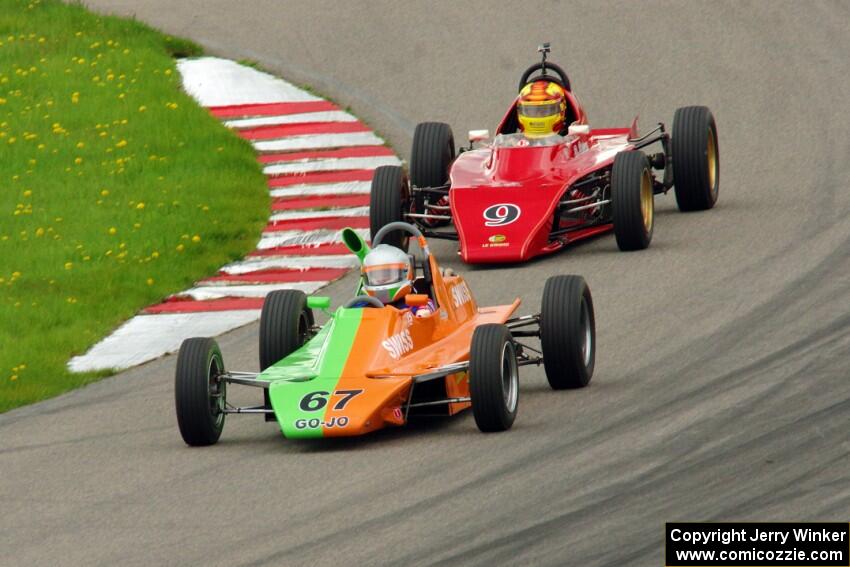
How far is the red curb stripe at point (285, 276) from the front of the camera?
16.8 meters

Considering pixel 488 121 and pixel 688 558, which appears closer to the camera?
pixel 688 558

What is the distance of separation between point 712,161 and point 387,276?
6.45 metres

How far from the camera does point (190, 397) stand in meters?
11.6

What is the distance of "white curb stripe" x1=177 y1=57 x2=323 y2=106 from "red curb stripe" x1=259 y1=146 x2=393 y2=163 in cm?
197

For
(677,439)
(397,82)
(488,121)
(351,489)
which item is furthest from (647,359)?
(397,82)

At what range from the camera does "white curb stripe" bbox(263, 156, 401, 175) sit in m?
20.0

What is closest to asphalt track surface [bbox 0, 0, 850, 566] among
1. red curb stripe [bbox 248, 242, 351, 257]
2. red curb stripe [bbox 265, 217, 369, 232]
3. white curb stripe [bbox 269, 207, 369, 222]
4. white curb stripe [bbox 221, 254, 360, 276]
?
white curb stripe [bbox 221, 254, 360, 276]

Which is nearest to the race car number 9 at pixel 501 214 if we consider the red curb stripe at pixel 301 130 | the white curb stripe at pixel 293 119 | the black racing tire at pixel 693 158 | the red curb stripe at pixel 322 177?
the black racing tire at pixel 693 158

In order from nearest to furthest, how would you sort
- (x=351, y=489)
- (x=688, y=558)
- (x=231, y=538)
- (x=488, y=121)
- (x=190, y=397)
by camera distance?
1. (x=688, y=558)
2. (x=231, y=538)
3. (x=351, y=489)
4. (x=190, y=397)
5. (x=488, y=121)

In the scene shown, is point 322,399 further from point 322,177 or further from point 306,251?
point 322,177

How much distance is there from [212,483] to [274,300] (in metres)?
2.01

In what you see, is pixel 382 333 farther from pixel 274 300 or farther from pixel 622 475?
pixel 622 475

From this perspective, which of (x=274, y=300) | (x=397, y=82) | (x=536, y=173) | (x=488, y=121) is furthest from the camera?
(x=397, y=82)

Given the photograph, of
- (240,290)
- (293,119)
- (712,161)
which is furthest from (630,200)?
(293,119)
